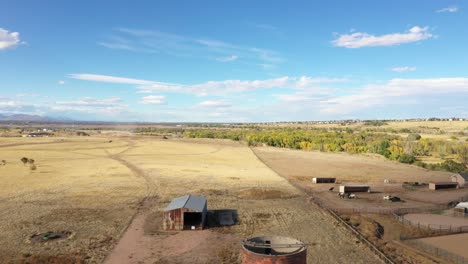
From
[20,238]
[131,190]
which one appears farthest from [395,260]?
[131,190]

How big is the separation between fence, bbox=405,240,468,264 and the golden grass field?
16.6 ft

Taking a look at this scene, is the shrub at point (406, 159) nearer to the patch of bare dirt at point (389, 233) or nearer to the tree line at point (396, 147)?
the tree line at point (396, 147)

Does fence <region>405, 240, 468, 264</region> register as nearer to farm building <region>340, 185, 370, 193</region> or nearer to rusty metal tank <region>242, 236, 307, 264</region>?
rusty metal tank <region>242, 236, 307, 264</region>

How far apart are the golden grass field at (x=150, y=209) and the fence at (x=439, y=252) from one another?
5.06 metres

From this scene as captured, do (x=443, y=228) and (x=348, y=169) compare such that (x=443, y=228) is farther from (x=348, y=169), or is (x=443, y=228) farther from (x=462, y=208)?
(x=348, y=169)

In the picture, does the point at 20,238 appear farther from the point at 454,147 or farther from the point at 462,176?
the point at 454,147

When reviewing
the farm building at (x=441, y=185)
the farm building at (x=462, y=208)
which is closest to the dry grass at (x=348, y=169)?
the farm building at (x=441, y=185)

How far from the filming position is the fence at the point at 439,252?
97.0ft

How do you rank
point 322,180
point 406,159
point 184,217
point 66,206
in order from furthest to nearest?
point 406,159 → point 322,180 → point 66,206 → point 184,217

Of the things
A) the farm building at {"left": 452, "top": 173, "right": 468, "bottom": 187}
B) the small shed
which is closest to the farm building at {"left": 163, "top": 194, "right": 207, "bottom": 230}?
the small shed

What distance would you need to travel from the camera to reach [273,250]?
887 inches

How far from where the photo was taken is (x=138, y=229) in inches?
1459

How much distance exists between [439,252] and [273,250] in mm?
16953

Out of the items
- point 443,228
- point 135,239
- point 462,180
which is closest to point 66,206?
point 135,239
